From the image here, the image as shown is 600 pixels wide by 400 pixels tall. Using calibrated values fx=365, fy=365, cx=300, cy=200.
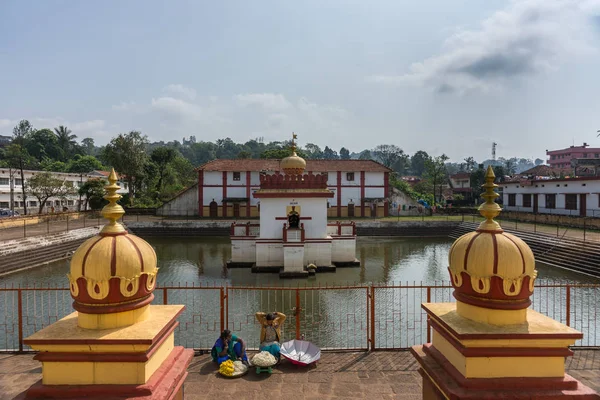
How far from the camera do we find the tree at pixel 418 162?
119062 millimetres

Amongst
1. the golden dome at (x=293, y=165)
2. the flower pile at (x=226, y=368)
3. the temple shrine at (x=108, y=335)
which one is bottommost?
the flower pile at (x=226, y=368)

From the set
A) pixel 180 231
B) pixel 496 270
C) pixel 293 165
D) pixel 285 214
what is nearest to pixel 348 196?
pixel 180 231

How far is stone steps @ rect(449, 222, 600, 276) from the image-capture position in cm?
1868

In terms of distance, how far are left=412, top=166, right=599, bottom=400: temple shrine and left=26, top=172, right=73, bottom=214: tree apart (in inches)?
1697

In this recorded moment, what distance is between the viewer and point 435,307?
4113 mm

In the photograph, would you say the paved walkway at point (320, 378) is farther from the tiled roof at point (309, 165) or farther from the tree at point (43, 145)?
the tree at point (43, 145)

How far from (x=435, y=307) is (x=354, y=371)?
306 cm

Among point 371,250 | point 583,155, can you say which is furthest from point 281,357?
point 583,155

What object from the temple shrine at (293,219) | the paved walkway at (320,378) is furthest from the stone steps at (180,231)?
the paved walkway at (320,378)

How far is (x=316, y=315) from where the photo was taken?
12320mm

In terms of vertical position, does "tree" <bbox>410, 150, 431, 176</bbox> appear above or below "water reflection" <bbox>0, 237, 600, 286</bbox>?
above

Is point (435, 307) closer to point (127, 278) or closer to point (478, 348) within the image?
point (478, 348)

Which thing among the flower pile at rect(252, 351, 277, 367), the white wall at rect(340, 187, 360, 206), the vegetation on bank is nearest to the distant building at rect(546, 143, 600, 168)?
the vegetation on bank

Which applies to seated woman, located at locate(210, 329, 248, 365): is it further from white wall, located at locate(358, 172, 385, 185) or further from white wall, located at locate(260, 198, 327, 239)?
white wall, located at locate(358, 172, 385, 185)
